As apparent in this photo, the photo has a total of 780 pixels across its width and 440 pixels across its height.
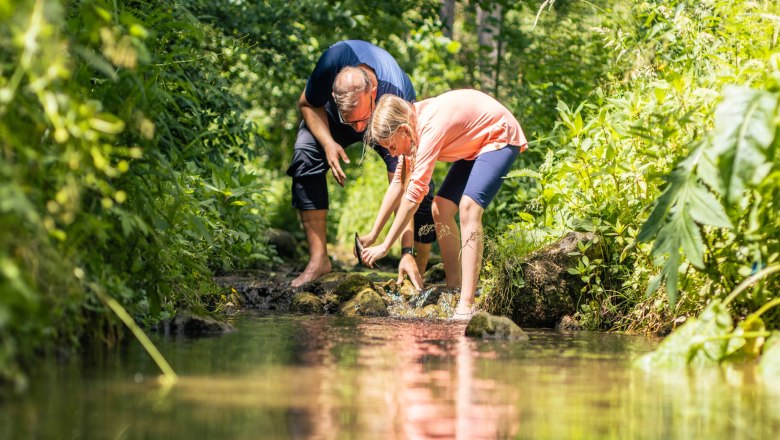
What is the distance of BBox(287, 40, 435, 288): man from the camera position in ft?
23.0

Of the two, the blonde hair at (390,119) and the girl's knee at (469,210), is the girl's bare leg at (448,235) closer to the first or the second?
the girl's knee at (469,210)

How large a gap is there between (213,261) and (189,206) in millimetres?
2037

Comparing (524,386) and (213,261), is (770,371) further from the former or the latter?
(213,261)

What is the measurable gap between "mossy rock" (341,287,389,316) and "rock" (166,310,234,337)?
161 centimetres

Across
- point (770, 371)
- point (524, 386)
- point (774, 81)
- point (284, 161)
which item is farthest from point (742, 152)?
point (284, 161)

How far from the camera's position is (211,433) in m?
2.56

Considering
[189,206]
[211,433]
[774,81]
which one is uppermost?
[774,81]

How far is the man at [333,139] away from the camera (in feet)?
23.0

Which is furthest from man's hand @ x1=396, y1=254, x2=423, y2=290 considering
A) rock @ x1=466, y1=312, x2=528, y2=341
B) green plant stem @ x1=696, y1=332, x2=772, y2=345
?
green plant stem @ x1=696, y1=332, x2=772, y2=345

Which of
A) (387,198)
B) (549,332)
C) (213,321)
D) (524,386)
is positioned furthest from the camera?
(387,198)

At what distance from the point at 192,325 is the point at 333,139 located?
281 cm

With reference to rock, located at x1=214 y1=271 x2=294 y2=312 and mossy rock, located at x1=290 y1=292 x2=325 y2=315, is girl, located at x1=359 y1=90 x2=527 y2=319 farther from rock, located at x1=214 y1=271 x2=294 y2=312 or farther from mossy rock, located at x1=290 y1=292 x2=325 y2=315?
rock, located at x1=214 y1=271 x2=294 y2=312

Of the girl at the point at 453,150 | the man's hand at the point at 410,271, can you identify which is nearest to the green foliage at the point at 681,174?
the girl at the point at 453,150

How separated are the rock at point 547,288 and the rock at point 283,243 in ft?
17.8
